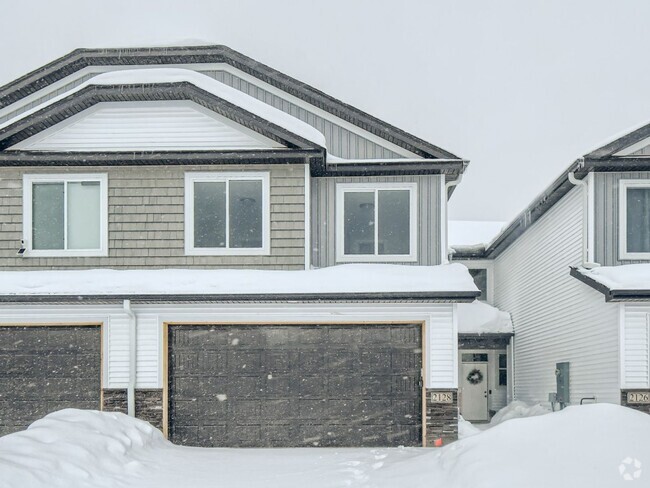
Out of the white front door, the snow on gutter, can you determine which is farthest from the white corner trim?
the white front door

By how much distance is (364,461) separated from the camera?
10742 millimetres

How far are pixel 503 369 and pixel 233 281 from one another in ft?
36.9

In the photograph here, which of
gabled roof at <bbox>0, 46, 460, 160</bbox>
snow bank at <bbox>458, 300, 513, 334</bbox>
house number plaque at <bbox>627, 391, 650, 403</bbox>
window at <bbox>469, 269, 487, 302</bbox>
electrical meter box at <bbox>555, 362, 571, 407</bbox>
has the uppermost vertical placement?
gabled roof at <bbox>0, 46, 460, 160</bbox>

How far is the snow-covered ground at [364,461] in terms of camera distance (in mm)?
7578

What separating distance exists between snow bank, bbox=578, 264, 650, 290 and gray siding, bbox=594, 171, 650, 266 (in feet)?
1.14

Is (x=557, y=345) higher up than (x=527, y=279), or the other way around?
(x=527, y=279)

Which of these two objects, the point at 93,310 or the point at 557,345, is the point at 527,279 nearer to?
the point at 557,345

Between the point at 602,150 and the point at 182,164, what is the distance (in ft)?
26.7

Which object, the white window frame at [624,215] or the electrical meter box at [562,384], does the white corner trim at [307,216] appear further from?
the electrical meter box at [562,384]

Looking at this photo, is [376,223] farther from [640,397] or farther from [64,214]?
[64,214]

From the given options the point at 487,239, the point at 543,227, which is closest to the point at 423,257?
the point at 543,227

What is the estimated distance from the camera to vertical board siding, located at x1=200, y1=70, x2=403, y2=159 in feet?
47.6

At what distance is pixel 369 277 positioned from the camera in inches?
500

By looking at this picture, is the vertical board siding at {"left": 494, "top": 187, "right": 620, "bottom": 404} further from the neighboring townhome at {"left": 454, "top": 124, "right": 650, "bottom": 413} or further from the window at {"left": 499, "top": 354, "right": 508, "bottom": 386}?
the window at {"left": 499, "top": 354, "right": 508, "bottom": 386}
